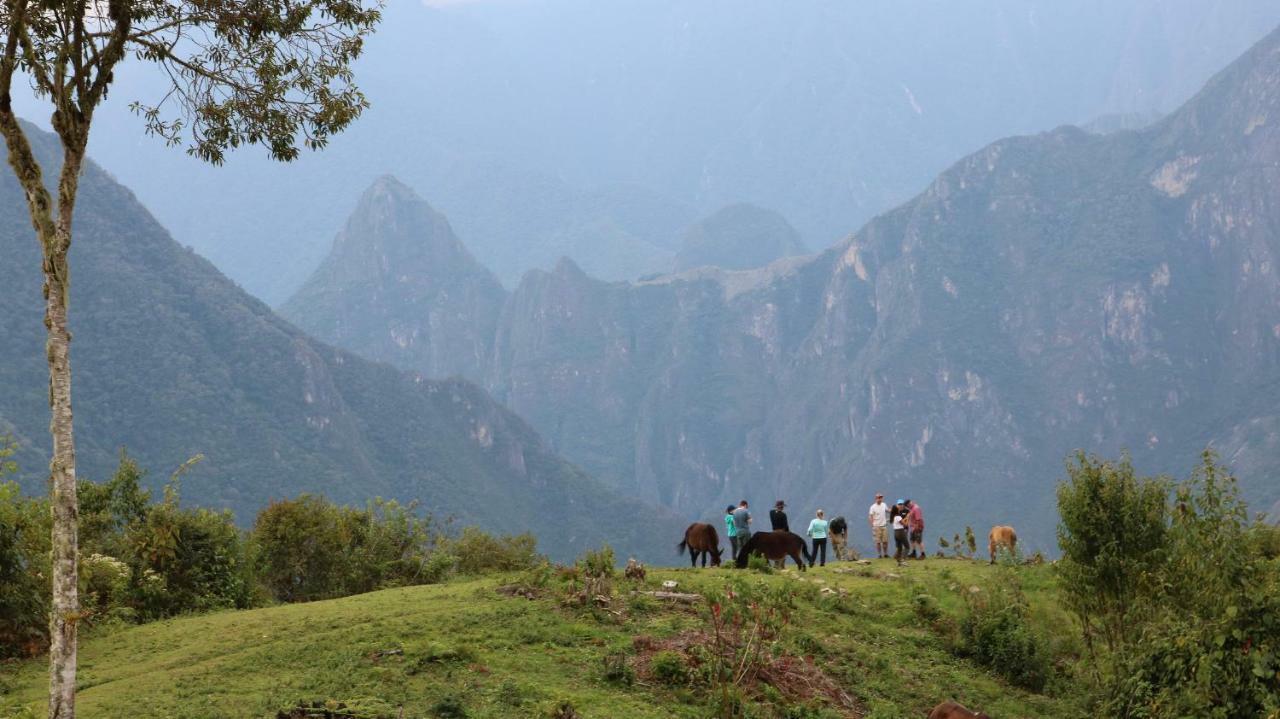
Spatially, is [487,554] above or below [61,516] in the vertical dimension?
above

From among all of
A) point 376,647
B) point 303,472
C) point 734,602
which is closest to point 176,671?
point 376,647

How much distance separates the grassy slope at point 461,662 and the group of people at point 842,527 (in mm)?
4373

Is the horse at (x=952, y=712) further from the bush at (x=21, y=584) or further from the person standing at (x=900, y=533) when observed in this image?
the bush at (x=21, y=584)

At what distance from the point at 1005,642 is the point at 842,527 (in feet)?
38.0

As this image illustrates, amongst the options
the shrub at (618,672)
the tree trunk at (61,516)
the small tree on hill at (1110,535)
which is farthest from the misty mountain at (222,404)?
the small tree on hill at (1110,535)

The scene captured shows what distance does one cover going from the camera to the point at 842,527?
103ft

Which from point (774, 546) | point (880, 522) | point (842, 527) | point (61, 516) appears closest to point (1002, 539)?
point (880, 522)

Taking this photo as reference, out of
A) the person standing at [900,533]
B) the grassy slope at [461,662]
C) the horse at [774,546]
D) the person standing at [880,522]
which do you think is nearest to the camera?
the grassy slope at [461,662]

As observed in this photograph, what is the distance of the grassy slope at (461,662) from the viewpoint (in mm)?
14430

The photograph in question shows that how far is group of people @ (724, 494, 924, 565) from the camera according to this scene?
27.1m

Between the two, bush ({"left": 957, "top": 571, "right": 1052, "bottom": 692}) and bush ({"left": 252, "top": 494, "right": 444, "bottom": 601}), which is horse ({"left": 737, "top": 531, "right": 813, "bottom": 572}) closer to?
bush ({"left": 957, "top": 571, "right": 1052, "bottom": 692})

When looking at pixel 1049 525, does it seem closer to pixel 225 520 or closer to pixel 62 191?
pixel 225 520

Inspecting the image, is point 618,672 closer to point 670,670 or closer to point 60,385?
point 670,670

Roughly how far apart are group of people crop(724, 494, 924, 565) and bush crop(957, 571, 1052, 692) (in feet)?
19.8
